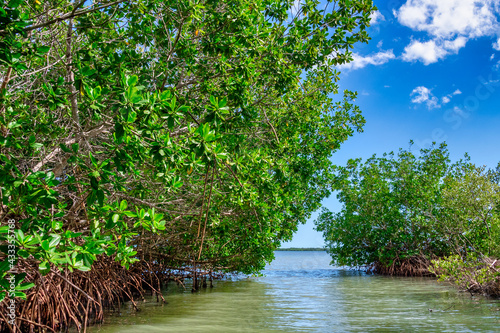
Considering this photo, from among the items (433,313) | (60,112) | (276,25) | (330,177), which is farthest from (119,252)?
(330,177)

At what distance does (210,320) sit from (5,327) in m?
3.10

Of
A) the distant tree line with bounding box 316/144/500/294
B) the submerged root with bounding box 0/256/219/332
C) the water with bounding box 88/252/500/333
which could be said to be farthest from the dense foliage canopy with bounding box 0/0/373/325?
the distant tree line with bounding box 316/144/500/294

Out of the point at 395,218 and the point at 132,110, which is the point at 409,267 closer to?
the point at 395,218

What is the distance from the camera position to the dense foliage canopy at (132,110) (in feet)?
→ 10.6

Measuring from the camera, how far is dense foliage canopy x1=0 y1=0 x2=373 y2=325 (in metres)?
3.23

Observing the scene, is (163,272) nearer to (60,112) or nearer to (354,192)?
(60,112)

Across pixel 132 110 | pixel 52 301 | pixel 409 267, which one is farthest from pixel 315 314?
pixel 409 267

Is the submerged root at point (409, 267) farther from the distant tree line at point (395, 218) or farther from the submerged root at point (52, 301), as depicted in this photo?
the submerged root at point (52, 301)

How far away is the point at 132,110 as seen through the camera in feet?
10.0

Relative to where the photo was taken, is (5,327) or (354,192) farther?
(354,192)

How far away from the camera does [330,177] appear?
10953 millimetres

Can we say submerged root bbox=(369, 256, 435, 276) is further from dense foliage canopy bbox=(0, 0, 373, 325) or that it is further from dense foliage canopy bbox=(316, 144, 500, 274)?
dense foliage canopy bbox=(0, 0, 373, 325)

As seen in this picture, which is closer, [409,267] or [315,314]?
[315,314]

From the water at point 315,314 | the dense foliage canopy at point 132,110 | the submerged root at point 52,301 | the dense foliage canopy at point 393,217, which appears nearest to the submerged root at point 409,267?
the dense foliage canopy at point 393,217
